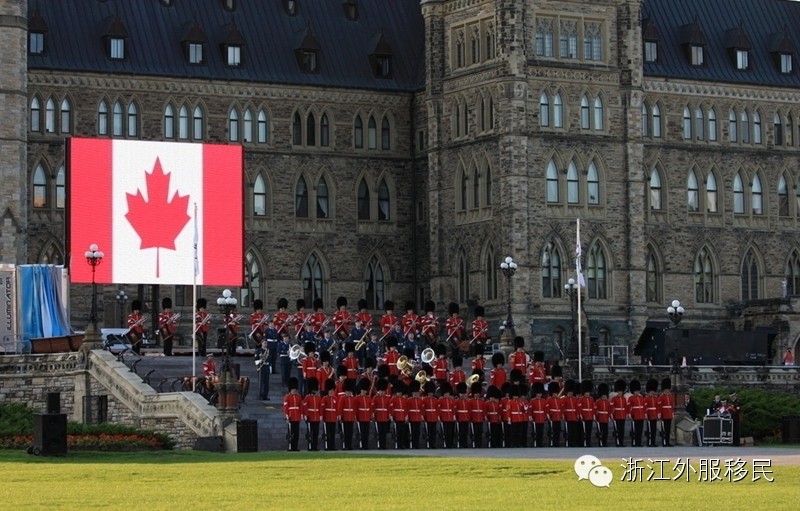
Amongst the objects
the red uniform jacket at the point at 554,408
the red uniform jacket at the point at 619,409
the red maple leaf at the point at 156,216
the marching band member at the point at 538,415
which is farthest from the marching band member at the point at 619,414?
the red maple leaf at the point at 156,216

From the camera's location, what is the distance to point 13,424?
184 ft

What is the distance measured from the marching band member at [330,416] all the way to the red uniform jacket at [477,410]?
11.0 feet

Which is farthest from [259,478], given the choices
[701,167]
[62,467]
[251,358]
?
[701,167]

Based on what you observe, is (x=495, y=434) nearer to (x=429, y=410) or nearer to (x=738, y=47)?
(x=429, y=410)

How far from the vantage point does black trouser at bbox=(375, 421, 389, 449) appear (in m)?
53.6

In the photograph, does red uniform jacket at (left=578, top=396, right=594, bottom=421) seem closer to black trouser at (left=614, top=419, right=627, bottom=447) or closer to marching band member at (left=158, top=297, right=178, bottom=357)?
black trouser at (left=614, top=419, right=627, bottom=447)

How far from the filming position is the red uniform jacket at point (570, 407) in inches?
2192

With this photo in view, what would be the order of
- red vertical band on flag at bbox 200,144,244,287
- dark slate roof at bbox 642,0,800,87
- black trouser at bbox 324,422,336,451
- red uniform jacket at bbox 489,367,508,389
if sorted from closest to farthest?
1. black trouser at bbox 324,422,336,451
2. red uniform jacket at bbox 489,367,508,389
3. red vertical band on flag at bbox 200,144,244,287
4. dark slate roof at bbox 642,0,800,87

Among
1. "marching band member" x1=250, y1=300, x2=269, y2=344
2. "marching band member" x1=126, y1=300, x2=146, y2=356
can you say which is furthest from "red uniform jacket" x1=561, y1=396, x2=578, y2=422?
"marching band member" x1=126, y1=300, x2=146, y2=356

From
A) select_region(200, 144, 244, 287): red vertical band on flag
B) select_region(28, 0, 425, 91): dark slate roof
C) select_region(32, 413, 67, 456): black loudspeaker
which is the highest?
select_region(28, 0, 425, 91): dark slate roof

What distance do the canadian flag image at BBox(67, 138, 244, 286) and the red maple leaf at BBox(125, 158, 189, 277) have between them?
0.03m

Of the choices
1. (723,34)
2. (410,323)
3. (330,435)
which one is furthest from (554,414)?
(723,34)

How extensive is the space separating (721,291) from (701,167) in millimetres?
4884

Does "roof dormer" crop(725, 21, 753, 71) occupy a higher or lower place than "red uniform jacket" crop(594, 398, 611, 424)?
higher
